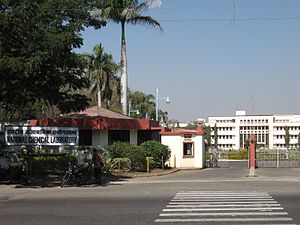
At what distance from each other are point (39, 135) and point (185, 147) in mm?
15185

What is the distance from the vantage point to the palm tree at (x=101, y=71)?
58844 millimetres

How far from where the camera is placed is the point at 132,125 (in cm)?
3703

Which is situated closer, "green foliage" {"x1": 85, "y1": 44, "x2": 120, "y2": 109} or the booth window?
the booth window

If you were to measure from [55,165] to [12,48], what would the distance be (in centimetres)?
909

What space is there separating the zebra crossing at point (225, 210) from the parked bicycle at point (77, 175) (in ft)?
24.5

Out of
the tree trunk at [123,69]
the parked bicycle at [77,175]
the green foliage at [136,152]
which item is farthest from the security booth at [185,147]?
the parked bicycle at [77,175]

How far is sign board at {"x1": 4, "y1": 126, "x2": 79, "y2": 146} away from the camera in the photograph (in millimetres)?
29219

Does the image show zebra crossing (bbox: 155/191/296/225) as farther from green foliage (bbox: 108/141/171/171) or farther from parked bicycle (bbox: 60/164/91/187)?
green foliage (bbox: 108/141/171/171)

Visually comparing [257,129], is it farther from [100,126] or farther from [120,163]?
[120,163]

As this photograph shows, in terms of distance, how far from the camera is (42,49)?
20594 mm

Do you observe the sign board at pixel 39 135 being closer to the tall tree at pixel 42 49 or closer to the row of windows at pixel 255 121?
the tall tree at pixel 42 49

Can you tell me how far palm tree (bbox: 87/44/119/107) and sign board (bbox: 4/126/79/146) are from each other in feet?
93.1

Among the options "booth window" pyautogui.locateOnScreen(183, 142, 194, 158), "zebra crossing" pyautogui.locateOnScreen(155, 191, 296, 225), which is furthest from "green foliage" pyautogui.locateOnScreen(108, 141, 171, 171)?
"zebra crossing" pyautogui.locateOnScreen(155, 191, 296, 225)

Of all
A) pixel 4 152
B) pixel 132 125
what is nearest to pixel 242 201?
pixel 4 152
